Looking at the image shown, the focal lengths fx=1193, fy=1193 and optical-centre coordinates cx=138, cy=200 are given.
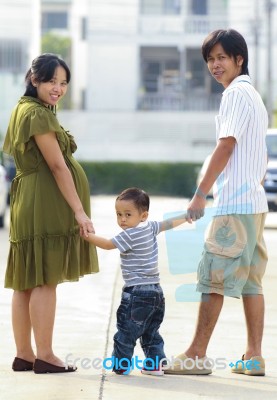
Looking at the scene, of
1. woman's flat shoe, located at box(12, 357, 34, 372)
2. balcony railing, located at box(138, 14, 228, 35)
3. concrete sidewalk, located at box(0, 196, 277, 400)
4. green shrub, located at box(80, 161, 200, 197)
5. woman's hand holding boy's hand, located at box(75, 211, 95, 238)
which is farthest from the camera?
balcony railing, located at box(138, 14, 228, 35)

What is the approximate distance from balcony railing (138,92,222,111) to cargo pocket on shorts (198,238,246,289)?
143ft

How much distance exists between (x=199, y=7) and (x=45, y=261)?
4597 cm

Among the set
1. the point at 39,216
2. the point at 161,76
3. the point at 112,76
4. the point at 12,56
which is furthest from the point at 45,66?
the point at 161,76

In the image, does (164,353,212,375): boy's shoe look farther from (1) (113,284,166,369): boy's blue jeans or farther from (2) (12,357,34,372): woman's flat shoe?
(2) (12,357,34,372): woman's flat shoe

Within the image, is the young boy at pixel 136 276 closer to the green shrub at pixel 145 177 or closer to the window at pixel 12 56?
the green shrub at pixel 145 177

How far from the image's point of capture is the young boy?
6.41 meters

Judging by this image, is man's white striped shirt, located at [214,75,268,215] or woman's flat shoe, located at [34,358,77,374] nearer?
man's white striped shirt, located at [214,75,268,215]

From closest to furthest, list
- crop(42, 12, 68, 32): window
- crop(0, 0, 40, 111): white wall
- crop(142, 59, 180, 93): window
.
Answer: crop(0, 0, 40, 111): white wall, crop(142, 59, 180, 93): window, crop(42, 12, 68, 32): window

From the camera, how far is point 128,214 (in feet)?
21.1

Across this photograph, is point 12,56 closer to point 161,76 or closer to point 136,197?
point 161,76

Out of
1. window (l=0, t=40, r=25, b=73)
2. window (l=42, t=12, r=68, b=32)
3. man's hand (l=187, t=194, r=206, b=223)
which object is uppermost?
window (l=42, t=12, r=68, b=32)

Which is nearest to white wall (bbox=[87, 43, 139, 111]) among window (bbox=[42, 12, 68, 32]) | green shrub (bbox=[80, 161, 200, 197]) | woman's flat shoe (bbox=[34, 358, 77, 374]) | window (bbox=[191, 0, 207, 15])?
window (bbox=[191, 0, 207, 15])

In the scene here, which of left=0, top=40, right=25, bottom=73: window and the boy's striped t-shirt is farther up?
left=0, top=40, right=25, bottom=73: window

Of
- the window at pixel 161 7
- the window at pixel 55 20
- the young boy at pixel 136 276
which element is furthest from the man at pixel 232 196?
the window at pixel 55 20
